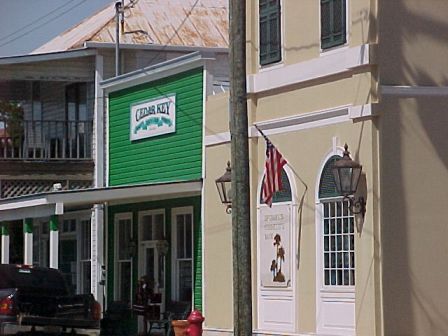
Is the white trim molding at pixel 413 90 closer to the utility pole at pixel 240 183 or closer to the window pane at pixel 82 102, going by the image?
the utility pole at pixel 240 183

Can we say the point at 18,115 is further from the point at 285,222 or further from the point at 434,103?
the point at 434,103

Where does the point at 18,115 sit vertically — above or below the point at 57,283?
above

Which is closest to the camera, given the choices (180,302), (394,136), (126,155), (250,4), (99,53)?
(394,136)

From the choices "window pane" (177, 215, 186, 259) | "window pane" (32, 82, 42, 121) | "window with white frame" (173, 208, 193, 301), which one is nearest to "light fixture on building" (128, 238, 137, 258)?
"window with white frame" (173, 208, 193, 301)

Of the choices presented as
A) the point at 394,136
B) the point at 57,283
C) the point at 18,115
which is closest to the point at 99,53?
the point at 18,115

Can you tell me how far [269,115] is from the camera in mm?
21031

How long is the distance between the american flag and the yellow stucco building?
32 centimetres

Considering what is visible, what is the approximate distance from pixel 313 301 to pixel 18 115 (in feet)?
48.1

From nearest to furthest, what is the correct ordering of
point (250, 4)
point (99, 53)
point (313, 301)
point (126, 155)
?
point (313, 301) → point (250, 4) → point (126, 155) → point (99, 53)

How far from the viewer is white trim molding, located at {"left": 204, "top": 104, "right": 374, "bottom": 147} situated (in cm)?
1866

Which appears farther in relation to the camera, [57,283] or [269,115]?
[57,283]

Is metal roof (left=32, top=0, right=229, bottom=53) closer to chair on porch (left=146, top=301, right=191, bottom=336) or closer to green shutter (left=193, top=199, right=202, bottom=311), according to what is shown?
green shutter (left=193, top=199, right=202, bottom=311)

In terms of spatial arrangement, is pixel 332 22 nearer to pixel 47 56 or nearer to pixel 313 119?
pixel 313 119

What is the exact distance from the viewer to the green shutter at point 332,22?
1923 cm
